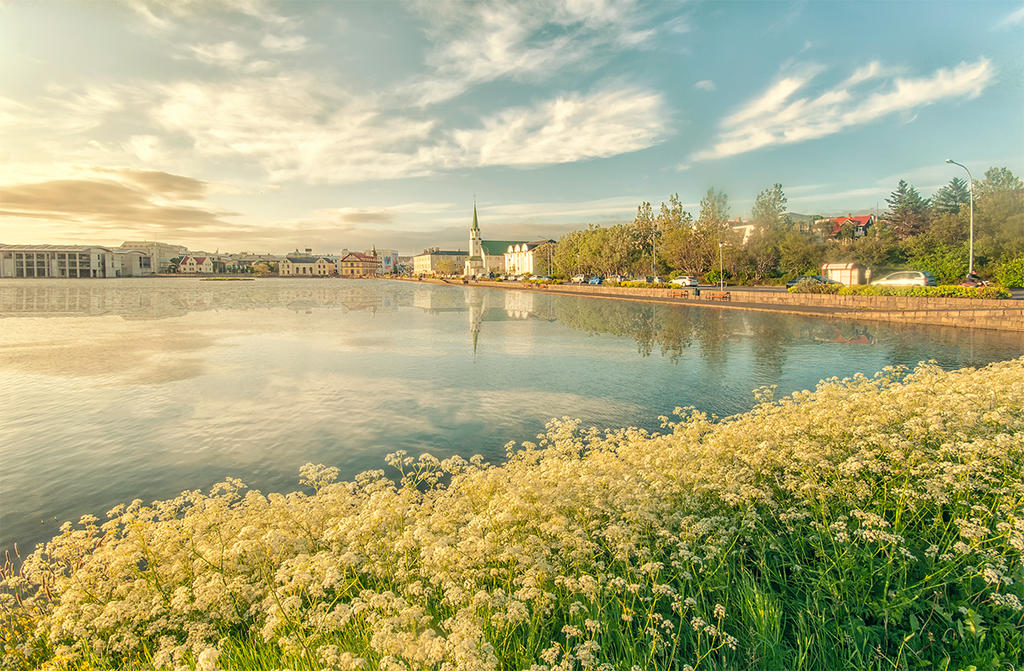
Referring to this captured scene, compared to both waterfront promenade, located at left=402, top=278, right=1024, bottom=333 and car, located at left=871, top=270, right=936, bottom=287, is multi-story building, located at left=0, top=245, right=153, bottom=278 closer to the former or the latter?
waterfront promenade, located at left=402, top=278, right=1024, bottom=333

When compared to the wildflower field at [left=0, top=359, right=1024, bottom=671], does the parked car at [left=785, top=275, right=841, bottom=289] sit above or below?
above

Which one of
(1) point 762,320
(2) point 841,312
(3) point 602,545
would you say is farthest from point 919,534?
(2) point 841,312

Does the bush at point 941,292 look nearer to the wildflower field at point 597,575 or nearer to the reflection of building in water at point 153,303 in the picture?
the wildflower field at point 597,575

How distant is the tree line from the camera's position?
159 feet

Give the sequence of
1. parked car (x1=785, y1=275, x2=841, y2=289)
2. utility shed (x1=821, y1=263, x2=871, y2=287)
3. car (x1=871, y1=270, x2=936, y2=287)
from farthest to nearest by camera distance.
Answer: utility shed (x1=821, y1=263, x2=871, y2=287) → parked car (x1=785, y1=275, x2=841, y2=289) → car (x1=871, y1=270, x2=936, y2=287)

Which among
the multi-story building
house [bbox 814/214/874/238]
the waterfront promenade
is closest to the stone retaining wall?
the waterfront promenade

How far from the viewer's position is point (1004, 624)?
12.9 feet

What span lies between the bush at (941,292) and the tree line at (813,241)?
10535mm

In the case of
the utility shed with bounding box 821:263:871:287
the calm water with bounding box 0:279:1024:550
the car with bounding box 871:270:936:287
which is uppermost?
the utility shed with bounding box 821:263:871:287

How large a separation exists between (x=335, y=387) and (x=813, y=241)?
70.7m

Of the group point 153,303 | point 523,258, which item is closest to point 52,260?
point 523,258

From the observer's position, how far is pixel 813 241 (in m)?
68.6

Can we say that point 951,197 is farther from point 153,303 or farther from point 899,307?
point 153,303

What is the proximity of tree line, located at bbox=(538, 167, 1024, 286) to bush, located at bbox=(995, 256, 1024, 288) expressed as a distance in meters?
0.06
